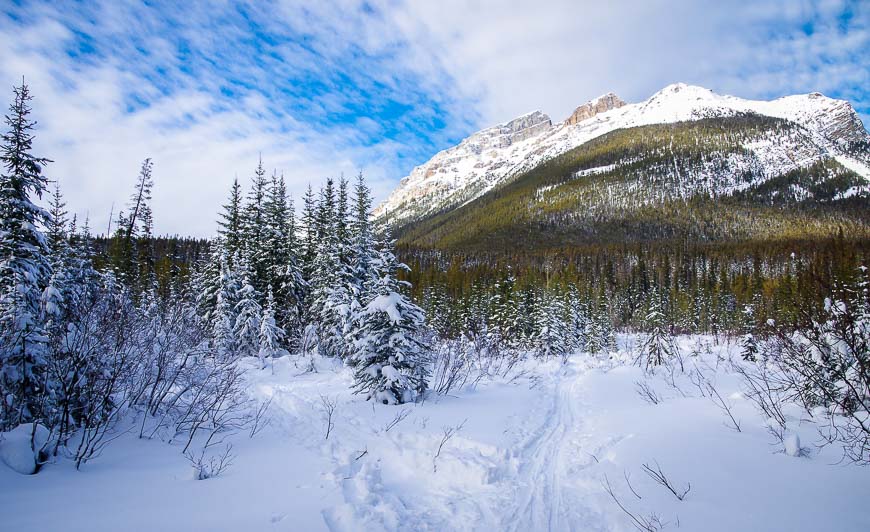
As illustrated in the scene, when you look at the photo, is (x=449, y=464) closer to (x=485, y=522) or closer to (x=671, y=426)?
(x=485, y=522)

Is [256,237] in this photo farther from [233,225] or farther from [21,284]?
[21,284]

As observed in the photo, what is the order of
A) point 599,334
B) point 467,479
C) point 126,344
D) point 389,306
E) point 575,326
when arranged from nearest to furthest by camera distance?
point 467,479 < point 126,344 < point 389,306 < point 575,326 < point 599,334

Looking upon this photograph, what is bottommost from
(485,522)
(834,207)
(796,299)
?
(485,522)

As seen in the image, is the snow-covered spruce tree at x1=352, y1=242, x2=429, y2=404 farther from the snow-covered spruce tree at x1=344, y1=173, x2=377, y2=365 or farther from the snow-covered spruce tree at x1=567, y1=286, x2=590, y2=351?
the snow-covered spruce tree at x1=567, y1=286, x2=590, y2=351

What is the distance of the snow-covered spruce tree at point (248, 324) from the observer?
2041 centimetres

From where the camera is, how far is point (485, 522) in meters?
4.41

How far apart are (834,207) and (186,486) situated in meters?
Answer: 215

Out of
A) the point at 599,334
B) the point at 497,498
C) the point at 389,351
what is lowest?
the point at 599,334

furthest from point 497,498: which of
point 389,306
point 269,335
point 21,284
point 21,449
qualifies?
point 269,335

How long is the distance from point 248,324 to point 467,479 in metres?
18.1

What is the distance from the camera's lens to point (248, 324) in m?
20.4

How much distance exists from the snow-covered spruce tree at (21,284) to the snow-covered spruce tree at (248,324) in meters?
10.7

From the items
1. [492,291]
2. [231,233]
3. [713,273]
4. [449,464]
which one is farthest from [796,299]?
[713,273]

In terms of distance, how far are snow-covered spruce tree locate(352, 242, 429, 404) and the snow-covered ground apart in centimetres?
58
